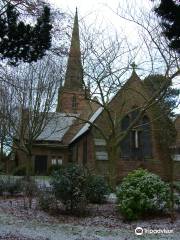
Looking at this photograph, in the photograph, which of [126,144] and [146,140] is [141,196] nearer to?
[126,144]

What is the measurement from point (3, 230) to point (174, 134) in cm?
2869

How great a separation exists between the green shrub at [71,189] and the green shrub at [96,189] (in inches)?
21.8

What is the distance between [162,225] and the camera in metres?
13.1

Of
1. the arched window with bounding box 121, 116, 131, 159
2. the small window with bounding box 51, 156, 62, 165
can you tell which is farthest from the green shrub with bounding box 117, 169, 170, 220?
the small window with bounding box 51, 156, 62, 165

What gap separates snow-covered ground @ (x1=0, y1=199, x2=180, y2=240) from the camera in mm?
11195

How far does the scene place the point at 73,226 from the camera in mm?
12859

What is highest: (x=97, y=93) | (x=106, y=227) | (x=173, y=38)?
(x=97, y=93)

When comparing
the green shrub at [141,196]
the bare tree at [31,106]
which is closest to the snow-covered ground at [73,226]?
the green shrub at [141,196]

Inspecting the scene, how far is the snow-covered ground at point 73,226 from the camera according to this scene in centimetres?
1120

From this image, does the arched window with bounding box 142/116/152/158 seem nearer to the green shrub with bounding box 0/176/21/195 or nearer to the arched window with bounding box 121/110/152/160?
the arched window with bounding box 121/110/152/160

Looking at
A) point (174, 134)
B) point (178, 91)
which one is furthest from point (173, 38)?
point (174, 134)

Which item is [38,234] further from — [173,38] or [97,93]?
[97,93]

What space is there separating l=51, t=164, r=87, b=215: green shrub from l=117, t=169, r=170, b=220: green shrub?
142cm

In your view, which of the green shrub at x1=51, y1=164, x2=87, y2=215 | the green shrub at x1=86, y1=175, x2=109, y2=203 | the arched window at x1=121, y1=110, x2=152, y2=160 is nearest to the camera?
the green shrub at x1=51, y1=164, x2=87, y2=215
